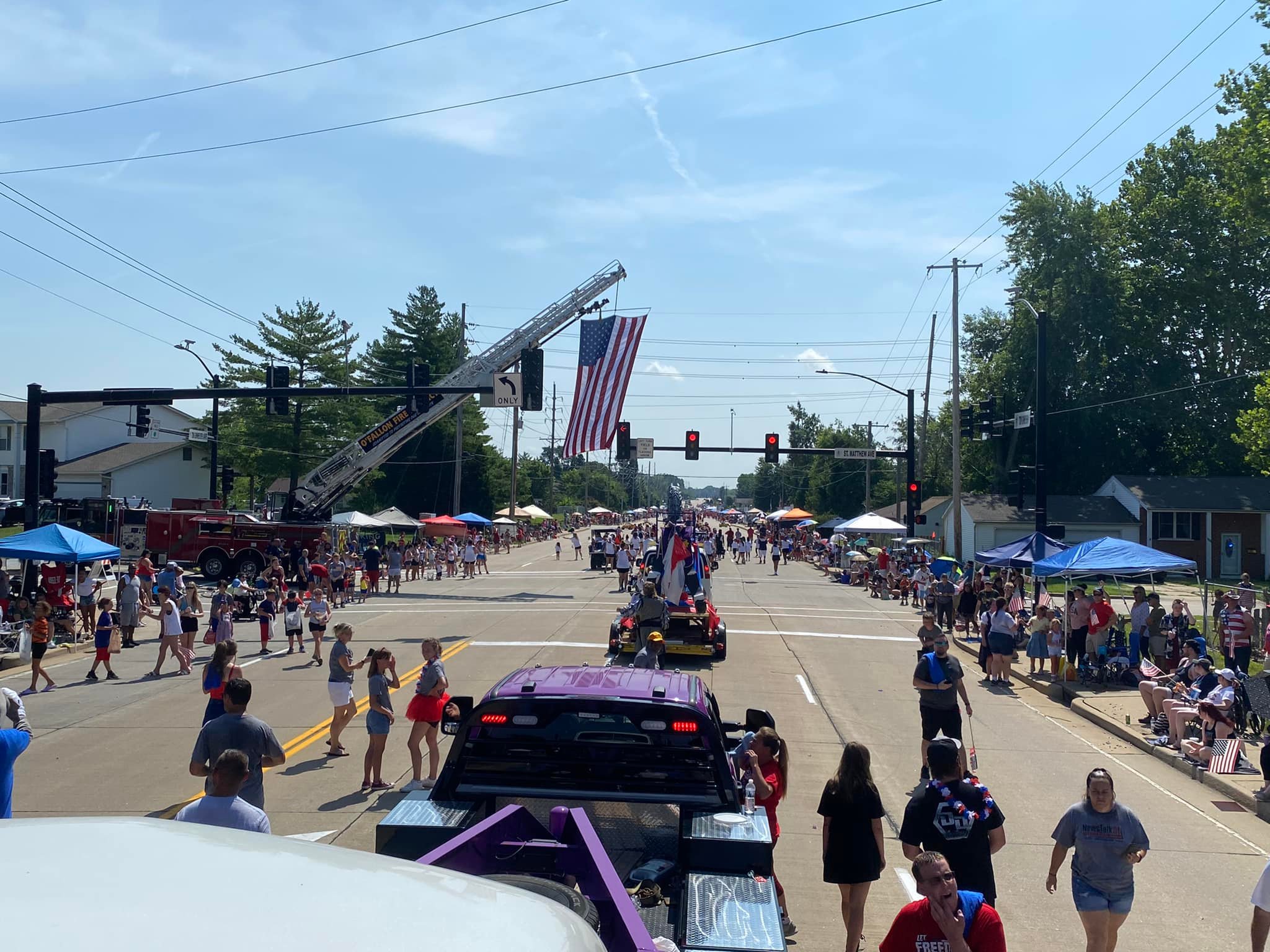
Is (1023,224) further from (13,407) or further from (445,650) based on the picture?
(13,407)

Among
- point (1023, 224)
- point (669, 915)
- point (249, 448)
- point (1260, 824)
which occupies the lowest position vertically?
point (1260, 824)

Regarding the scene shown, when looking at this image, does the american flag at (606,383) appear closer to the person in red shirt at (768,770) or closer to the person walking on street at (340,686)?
the person walking on street at (340,686)

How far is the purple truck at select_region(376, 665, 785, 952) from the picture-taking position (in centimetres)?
465

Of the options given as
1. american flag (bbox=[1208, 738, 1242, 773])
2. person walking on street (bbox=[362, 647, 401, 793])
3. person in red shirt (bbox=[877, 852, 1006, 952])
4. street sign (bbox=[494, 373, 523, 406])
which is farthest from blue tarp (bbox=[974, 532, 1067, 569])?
person in red shirt (bbox=[877, 852, 1006, 952])

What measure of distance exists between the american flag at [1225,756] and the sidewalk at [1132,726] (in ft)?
0.35

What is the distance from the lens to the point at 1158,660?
1848 cm

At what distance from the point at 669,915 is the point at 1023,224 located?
6251 centimetres

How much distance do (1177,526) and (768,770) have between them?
50836 millimetres

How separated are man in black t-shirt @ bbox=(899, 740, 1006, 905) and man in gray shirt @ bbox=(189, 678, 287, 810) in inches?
168

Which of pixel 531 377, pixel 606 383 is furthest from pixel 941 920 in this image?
pixel 606 383

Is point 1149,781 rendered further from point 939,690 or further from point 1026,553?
point 1026,553

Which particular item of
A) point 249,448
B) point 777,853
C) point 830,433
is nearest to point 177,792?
point 777,853

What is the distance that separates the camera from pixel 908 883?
805 centimetres

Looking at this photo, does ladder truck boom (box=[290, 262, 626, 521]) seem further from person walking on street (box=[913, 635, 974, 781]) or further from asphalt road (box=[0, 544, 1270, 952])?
person walking on street (box=[913, 635, 974, 781])
